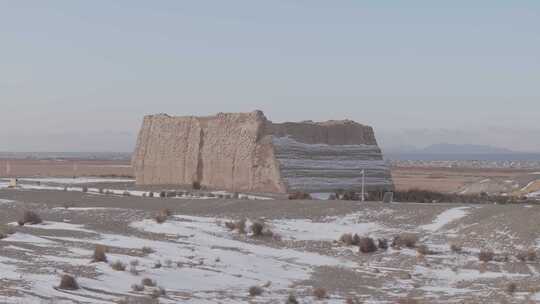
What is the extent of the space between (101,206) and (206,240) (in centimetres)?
1003

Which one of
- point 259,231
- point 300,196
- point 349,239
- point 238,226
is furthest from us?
point 300,196

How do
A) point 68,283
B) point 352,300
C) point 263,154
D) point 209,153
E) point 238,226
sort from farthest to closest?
1. point 209,153
2. point 263,154
3. point 238,226
4. point 352,300
5. point 68,283

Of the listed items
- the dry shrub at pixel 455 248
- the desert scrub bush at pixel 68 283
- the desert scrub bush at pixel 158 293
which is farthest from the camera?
the dry shrub at pixel 455 248

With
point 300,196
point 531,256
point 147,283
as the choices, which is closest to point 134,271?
point 147,283

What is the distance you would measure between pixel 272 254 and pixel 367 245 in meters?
2.80

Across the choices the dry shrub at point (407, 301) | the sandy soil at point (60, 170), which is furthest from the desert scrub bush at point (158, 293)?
the sandy soil at point (60, 170)

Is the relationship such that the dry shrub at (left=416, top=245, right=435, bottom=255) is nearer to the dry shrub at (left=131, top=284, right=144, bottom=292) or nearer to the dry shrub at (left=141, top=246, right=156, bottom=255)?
the dry shrub at (left=141, top=246, right=156, bottom=255)

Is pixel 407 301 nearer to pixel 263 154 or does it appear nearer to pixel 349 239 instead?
pixel 349 239

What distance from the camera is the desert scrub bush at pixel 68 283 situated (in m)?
13.9

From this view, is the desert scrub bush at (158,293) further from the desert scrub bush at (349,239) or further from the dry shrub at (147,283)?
the desert scrub bush at (349,239)

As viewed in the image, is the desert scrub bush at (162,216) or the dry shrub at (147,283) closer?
the dry shrub at (147,283)

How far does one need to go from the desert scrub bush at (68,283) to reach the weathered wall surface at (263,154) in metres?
22.1

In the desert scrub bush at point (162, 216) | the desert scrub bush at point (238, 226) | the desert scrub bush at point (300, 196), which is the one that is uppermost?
the desert scrub bush at point (300, 196)

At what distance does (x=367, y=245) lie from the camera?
2219 cm
